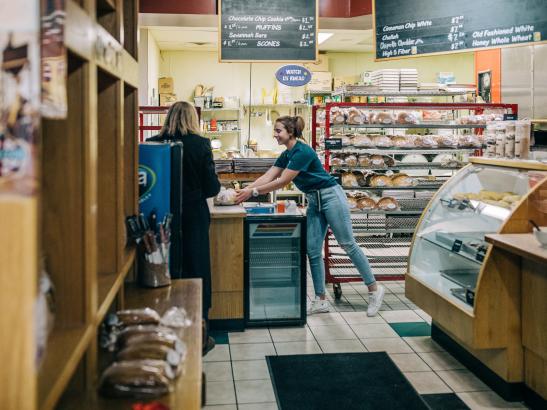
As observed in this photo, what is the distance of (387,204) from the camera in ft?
20.6

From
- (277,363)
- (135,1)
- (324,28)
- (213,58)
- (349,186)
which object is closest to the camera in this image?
(135,1)

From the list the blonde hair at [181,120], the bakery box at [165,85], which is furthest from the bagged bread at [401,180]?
the bakery box at [165,85]

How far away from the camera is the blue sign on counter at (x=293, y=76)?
853 cm

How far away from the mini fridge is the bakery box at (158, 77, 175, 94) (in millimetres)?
6049

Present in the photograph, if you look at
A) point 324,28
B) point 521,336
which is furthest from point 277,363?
point 324,28

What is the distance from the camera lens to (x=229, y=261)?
4824 millimetres

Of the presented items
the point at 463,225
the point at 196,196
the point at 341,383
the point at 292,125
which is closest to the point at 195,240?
the point at 196,196

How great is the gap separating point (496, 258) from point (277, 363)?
1630 millimetres

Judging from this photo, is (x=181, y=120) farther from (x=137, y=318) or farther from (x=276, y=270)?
(x=137, y=318)

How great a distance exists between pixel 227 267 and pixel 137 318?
2.67 metres

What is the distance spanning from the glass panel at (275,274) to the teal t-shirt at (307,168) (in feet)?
1.47

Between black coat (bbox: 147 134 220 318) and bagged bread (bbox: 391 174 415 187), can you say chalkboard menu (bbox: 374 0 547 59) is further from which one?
black coat (bbox: 147 134 220 318)

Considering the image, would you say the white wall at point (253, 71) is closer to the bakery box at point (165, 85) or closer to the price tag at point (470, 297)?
the bakery box at point (165, 85)

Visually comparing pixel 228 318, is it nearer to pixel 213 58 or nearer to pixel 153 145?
pixel 153 145
